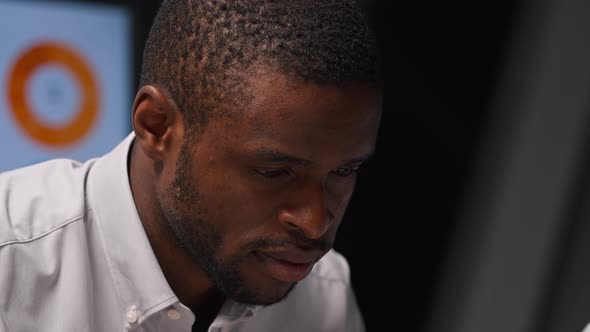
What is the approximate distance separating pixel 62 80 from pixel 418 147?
2.88 feet

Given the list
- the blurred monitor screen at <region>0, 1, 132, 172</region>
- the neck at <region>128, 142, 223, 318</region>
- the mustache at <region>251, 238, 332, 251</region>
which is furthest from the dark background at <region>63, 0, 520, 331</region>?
the mustache at <region>251, 238, 332, 251</region>

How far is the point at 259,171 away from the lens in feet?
2.80

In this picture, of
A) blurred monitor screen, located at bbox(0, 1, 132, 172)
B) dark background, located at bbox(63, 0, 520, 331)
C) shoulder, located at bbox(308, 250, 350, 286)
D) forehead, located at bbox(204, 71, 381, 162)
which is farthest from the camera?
dark background, located at bbox(63, 0, 520, 331)

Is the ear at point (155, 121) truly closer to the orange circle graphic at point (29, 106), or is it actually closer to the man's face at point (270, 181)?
the man's face at point (270, 181)

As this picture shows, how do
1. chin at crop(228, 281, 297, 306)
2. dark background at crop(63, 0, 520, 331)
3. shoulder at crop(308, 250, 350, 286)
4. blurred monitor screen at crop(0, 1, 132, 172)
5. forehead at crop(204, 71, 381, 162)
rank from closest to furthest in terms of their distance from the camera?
forehead at crop(204, 71, 381, 162)
chin at crop(228, 281, 297, 306)
shoulder at crop(308, 250, 350, 286)
blurred monitor screen at crop(0, 1, 132, 172)
dark background at crop(63, 0, 520, 331)

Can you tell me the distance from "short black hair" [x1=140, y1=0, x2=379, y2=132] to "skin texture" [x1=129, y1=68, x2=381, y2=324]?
0.06 ft

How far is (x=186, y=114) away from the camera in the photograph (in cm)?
88

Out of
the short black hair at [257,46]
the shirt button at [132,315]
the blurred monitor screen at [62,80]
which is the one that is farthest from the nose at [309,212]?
the blurred monitor screen at [62,80]

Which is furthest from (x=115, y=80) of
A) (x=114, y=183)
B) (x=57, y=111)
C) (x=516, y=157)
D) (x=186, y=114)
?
(x=516, y=157)

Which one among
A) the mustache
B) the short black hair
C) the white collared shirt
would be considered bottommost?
the white collared shirt

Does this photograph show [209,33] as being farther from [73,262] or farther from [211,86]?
[73,262]

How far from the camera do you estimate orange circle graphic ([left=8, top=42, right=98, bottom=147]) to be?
1.48 m

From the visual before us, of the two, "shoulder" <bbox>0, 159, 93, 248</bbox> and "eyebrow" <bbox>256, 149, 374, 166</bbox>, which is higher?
"eyebrow" <bbox>256, 149, 374, 166</bbox>

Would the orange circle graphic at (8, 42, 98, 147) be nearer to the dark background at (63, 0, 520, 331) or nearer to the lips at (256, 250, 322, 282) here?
the dark background at (63, 0, 520, 331)
